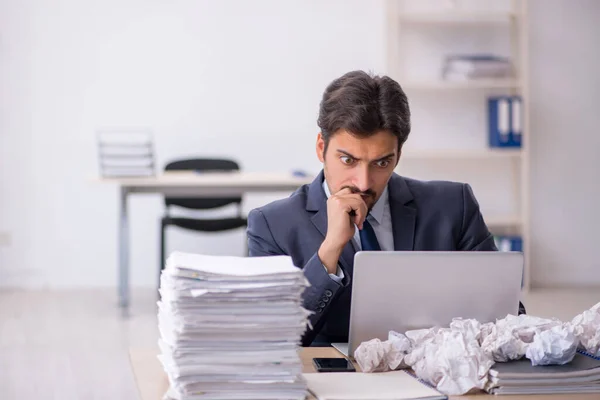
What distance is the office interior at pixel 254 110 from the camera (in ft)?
18.5

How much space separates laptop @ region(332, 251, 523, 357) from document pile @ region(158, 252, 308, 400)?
10.5 inches

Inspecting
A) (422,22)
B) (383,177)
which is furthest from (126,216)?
(383,177)

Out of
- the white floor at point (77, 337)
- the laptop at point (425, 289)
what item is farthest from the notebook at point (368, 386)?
the white floor at point (77, 337)

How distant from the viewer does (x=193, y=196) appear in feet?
16.7

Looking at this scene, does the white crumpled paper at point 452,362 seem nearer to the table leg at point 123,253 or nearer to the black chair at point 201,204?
the table leg at point 123,253

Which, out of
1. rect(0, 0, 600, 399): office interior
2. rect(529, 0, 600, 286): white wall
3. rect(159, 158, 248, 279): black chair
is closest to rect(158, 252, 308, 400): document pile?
rect(159, 158, 248, 279): black chair

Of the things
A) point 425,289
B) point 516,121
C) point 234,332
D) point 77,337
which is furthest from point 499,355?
point 516,121

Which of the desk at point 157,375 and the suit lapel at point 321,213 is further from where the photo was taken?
the suit lapel at point 321,213

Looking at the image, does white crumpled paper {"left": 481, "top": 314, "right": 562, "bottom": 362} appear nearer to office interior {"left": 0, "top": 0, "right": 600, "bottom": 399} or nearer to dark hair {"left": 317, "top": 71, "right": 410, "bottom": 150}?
dark hair {"left": 317, "top": 71, "right": 410, "bottom": 150}

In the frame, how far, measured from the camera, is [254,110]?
19.2ft

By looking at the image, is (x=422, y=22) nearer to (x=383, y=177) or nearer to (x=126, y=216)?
(x=126, y=216)

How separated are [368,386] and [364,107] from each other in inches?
27.7

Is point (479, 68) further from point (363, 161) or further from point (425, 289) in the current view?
point (425, 289)

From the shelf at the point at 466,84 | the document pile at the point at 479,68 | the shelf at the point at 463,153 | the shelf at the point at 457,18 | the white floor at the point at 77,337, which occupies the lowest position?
the white floor at the point at 77,337
